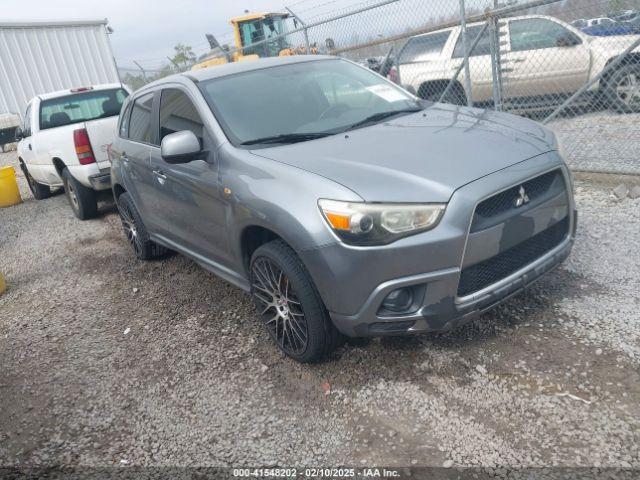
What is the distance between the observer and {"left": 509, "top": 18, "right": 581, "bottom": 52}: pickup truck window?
22.1ft

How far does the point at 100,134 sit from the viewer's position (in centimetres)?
673

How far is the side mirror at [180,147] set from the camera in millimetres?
3273

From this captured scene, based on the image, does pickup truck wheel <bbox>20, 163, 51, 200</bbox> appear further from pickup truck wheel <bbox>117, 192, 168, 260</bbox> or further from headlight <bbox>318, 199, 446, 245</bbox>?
headlight <bbox>318, 199, 446, 245</bbox>

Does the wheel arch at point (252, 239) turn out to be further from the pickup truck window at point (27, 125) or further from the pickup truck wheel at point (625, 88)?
the pickup truck window at point (27, 125)

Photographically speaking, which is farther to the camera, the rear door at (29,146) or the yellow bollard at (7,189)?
the yellow bollard at (7,189)

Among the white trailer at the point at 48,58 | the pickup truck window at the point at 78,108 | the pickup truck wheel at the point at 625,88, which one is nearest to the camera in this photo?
the pickup truck wheel at the point at 625,88

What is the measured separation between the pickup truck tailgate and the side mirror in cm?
383

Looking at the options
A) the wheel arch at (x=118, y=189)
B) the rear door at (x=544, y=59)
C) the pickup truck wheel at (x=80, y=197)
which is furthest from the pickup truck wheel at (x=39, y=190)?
the rear door at (x=544, y=59)

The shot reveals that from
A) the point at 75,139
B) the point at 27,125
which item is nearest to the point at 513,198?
the point at 75,139

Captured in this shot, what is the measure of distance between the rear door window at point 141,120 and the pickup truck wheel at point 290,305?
6.15ft

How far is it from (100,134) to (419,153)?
5177 millimetres

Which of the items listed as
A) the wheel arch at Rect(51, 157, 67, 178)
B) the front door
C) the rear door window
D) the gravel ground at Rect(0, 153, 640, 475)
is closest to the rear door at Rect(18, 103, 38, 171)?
the wheel arch at Rect(51, 157, 67, 178)

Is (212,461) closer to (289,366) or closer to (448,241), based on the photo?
(289,366)

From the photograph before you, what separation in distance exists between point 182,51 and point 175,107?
36419mm
